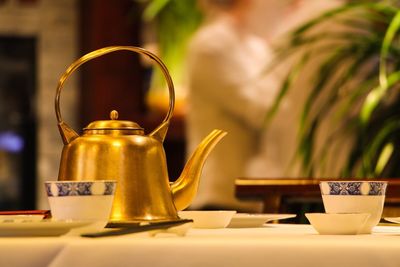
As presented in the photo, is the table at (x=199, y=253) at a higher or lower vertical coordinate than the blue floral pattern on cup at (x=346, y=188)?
lower

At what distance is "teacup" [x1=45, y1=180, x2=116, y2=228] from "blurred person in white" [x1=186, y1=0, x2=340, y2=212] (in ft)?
7.95

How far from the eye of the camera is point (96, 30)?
23.2ft

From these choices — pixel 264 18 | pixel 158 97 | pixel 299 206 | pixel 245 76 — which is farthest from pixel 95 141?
pixel 158 97

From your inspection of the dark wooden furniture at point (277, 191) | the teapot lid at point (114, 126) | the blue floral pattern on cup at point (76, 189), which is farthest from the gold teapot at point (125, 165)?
the dark wooden furniture at point (277, 191)

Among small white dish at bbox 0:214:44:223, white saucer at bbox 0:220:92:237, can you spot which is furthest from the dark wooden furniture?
white saucer at bbox 0:220:92:237

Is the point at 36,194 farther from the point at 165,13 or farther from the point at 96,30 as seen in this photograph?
the point at 165,13

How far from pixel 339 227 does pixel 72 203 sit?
30 centimetres

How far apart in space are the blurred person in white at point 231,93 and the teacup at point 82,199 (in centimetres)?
242

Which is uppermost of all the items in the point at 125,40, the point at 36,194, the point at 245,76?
the point at 125,40

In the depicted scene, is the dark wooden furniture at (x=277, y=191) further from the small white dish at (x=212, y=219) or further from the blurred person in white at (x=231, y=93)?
the blurred person in white at (x=231, y=93)

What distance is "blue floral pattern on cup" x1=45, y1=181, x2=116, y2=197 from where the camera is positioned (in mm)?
1158

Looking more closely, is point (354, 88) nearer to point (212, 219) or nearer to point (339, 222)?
point (212, 219)

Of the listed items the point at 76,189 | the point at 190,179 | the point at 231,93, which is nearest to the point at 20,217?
the point at 76,189

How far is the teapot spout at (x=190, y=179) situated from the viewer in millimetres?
1372
